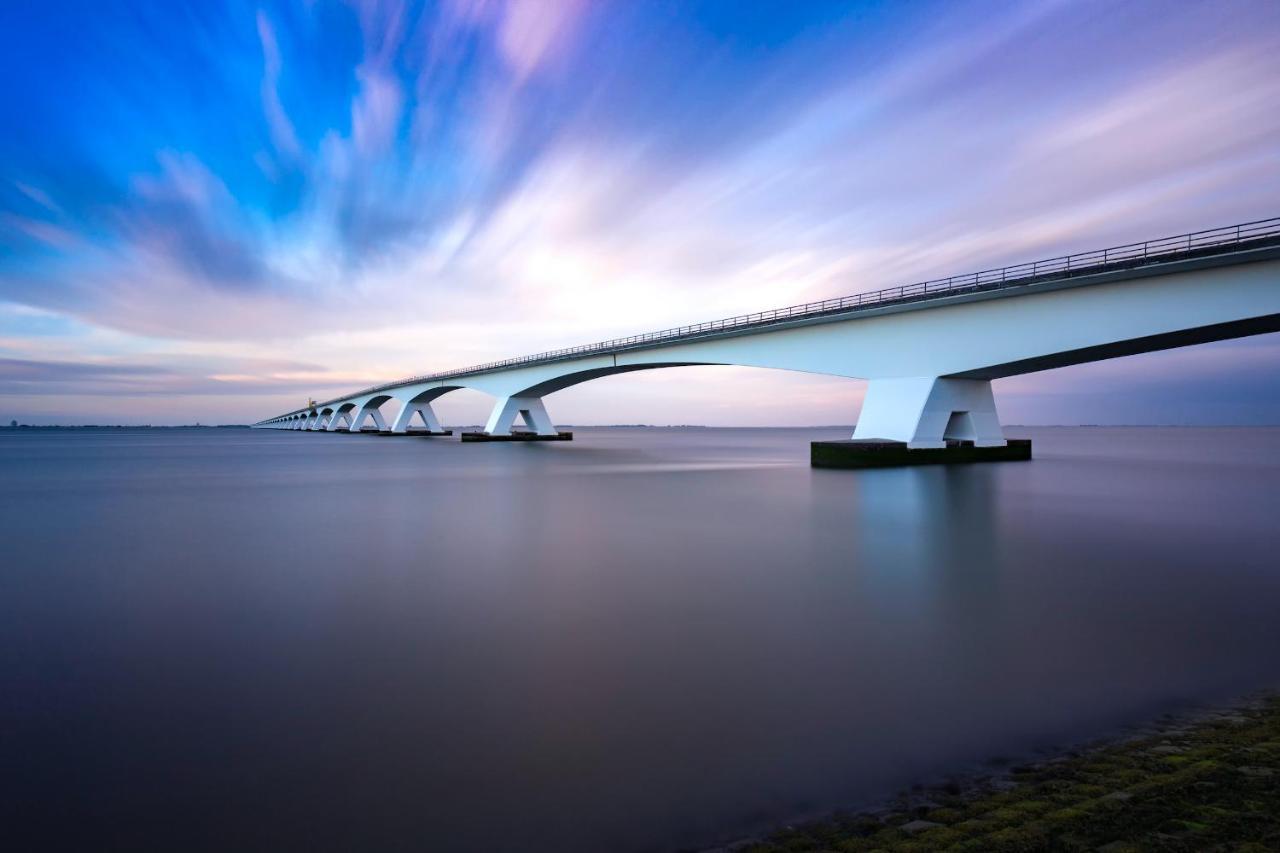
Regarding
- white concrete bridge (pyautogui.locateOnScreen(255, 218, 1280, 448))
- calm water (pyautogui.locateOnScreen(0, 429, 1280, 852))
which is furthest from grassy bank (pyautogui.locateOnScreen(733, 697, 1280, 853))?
white concrete bridge (pyautogui.locateOnScreen(255, 218, 1280, 448))

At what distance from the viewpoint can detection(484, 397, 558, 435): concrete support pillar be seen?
197 feet

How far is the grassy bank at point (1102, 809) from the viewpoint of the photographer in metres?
2.57

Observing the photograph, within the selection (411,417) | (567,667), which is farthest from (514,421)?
(567,667)

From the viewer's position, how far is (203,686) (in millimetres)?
5016

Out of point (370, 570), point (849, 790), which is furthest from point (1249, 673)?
point (370, 570)

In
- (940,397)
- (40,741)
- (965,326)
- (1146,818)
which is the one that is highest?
(965,326)

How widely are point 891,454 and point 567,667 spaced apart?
2401 cm

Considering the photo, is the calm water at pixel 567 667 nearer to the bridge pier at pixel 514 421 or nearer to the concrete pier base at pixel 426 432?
the bridge pier at pixel 514 421

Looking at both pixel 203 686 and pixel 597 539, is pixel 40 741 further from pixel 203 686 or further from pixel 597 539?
pixel 597 539

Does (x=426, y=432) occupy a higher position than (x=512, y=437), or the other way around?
(x=426, y=432)

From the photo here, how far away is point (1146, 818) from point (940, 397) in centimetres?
2731

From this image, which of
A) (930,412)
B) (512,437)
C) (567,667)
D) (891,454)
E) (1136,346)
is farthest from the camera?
(512,437)

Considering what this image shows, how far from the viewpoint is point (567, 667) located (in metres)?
5.43

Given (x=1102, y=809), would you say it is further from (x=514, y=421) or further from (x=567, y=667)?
(x=514, y=421)
